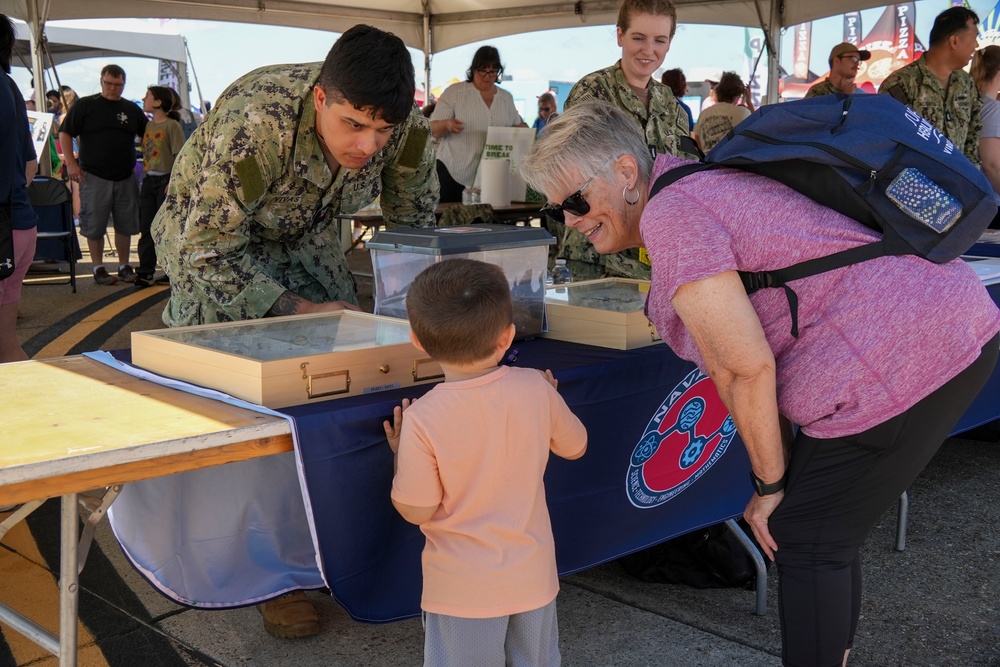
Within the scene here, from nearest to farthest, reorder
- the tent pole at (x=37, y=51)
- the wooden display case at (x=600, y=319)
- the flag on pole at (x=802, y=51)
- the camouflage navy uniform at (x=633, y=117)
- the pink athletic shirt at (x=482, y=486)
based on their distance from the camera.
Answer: the pink athletic shirt at (x=482, y=486)
the wooden display case at (x=600, y=319)
the camouflage navy uniform at (x=633, y=117)
the tent pole at (x=37, y=51)
the flag on pole at (x=802, y=51)

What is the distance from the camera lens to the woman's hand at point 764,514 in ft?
5.08

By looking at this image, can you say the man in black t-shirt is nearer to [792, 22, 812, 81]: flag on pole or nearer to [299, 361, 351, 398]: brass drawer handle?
[299, 361, 351, 398]: brass drawer handle

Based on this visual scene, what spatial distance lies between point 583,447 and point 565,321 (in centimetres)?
57

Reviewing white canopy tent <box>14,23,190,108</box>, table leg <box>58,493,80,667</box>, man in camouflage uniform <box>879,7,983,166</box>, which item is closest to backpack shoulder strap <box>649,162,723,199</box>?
table leg <box>58,493,80,667</box>

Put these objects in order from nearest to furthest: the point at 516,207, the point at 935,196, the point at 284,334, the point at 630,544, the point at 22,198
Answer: the point at 935,196 < the point at 284,334 < the point at 630,544 < the point at 22,198 < the point at 516,207

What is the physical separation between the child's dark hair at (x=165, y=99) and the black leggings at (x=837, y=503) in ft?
23.2

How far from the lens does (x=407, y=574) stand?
1812mm

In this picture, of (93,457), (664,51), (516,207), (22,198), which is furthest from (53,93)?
(93,457)

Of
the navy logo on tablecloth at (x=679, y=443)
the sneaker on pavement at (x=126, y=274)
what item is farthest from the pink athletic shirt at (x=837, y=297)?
the sneaker on pavement at (x=126, y=274)

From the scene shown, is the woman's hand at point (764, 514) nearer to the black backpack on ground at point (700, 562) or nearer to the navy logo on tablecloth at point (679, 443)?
the navy logo on tablecloth at point (679, 443)

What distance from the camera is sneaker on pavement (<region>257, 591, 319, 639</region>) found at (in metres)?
2.21

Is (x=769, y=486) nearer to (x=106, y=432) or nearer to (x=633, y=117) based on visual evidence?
(x=106, y=432)

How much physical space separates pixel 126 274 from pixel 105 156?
0.99 m

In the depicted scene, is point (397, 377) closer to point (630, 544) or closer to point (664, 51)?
point (630, 544)
